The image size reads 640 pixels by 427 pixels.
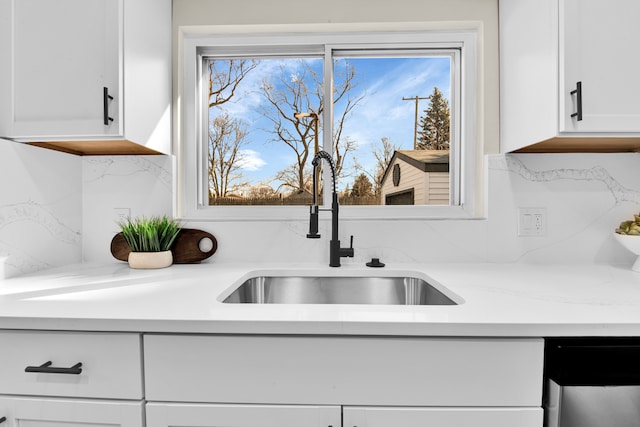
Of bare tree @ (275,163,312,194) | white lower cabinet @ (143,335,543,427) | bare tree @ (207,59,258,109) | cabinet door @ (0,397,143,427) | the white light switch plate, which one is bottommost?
cabinet door @ (0,397,143,427)

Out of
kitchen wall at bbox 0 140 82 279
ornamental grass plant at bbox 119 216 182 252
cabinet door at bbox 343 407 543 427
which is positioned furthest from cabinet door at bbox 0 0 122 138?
cabinet door at bbox 343 407 543 427

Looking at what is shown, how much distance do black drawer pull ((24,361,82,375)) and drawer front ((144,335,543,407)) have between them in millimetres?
161

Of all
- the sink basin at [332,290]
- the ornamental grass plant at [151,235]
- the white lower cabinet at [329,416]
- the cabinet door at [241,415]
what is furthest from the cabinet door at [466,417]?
the ornamental grass plant at [151,235]

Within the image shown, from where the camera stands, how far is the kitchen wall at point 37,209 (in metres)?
1.25

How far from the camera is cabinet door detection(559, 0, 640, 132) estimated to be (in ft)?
3.71

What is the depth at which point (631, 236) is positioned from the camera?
4.40ft

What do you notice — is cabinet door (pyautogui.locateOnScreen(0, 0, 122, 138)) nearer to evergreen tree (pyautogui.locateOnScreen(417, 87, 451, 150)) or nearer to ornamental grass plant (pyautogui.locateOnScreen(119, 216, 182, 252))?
ornamental grass plant (pyautogui.locateOnScreen(119, 216, 182, 252))

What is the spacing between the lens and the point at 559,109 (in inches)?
44.9

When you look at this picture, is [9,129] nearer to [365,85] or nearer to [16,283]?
[16,283]

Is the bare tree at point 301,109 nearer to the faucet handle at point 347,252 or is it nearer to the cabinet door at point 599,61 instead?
the faucet handle at point 347,252

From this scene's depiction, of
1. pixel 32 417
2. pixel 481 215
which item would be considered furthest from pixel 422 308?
pixel 32 417

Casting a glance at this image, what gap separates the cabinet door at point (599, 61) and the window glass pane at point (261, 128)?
0.98 m

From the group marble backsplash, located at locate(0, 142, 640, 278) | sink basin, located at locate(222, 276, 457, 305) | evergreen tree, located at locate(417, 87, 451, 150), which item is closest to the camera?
sink basin, located at locate(222, 276, 457, 305)

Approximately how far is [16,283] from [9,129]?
0.54 meters
